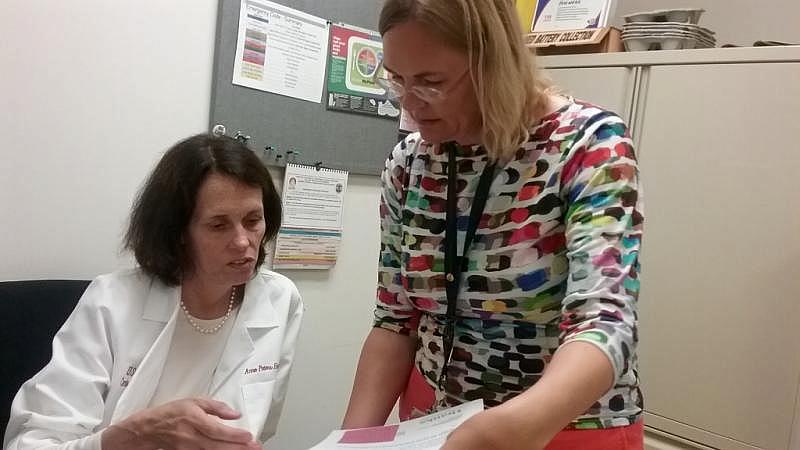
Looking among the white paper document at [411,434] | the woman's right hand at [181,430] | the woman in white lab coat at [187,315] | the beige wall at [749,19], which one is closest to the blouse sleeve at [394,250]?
the white paper document at [411,434]

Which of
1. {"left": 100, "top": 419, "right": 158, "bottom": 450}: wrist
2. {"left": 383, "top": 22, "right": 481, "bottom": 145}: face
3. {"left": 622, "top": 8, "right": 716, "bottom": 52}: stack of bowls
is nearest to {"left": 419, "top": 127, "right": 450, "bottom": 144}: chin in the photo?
{"left": 383, "top": 22, "right": 481, "bottom": 145}: face

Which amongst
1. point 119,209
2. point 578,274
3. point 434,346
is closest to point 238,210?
point 119,209

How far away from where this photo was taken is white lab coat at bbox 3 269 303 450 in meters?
1.29

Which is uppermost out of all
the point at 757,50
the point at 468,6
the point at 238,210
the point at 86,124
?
the point at 757,50

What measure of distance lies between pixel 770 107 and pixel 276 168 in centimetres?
140

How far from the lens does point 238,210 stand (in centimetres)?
150

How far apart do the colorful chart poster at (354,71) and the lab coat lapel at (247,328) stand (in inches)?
31.8

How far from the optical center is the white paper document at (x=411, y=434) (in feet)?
2.74

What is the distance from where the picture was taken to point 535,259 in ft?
3.01

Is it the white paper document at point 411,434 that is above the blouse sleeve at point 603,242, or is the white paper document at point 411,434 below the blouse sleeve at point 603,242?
below

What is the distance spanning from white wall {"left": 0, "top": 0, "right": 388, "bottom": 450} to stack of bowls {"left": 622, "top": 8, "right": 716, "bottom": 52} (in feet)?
4.13

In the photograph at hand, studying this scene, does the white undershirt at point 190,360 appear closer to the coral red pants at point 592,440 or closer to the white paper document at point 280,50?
the white paper document at point 280,50

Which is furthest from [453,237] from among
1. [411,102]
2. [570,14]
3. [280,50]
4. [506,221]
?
[570,14]

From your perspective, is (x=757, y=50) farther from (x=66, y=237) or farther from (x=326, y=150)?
(x=66, y=237)
